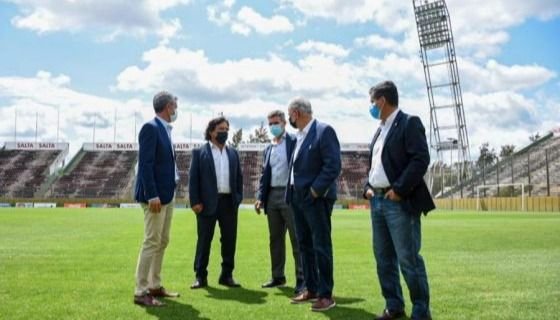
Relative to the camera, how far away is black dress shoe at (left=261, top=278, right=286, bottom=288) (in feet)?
25.5

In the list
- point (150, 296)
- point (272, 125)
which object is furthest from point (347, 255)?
point (150, 296)

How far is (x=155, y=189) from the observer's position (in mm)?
6383

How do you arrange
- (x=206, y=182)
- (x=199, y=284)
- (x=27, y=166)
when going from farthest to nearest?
(x=27, y=166), (x=206, y=182), (x=199, y=284)

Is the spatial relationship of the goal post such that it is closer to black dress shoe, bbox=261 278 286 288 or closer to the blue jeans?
black dress shoe, bbox=261 278 286 288

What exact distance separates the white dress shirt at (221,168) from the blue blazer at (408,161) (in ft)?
10.9

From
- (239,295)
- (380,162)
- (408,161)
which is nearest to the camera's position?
(408,161)

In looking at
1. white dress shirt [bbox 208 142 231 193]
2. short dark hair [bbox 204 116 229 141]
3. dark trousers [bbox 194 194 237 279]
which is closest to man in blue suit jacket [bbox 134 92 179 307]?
dark trousers [bbox 194 194 237 279]

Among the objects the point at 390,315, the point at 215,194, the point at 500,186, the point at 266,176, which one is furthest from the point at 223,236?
the point at 500,186

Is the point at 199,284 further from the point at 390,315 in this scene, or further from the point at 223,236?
the point at 390,315

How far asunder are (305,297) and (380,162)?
6.60ft

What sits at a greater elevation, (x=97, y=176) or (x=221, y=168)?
(x=97, y=176)

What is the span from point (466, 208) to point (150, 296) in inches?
1804

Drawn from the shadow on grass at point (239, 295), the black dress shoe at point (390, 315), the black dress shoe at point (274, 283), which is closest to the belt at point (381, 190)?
the black dress shoe at point (390, 315)

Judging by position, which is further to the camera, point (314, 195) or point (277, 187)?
point (277, 187)
